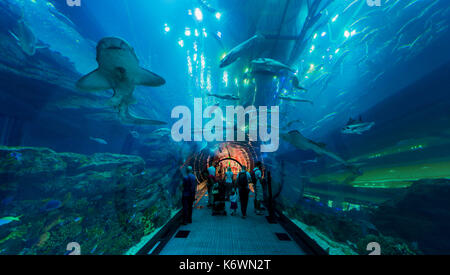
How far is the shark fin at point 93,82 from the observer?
134 inches

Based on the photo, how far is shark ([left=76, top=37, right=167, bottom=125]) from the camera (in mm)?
2738

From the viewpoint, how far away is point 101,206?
6.93m

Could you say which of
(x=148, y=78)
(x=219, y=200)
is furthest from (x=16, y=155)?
(x=219, y=200)

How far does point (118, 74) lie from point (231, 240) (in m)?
5.18

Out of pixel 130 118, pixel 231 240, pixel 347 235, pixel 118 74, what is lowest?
pixel 347 235

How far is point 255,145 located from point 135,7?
13.6 m

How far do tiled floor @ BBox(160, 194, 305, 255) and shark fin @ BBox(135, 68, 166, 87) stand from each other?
4.08m

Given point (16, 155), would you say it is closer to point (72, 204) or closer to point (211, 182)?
point (72, 204)

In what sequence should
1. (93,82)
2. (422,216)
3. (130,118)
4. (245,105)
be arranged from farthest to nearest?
(245,105) < (130,118) < (422,216) < (93,82)

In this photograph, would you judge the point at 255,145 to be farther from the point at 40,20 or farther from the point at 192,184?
the point at 40,20

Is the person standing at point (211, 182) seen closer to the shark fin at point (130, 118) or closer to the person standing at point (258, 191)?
the person standing at point (258, 191)

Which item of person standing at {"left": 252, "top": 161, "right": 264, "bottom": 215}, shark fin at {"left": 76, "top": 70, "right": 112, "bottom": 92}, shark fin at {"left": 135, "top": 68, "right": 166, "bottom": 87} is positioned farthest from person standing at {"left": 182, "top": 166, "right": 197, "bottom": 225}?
shark fin at {"left": 76, "top": 70, "right": 112, "bottom": 92}

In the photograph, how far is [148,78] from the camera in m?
3.65

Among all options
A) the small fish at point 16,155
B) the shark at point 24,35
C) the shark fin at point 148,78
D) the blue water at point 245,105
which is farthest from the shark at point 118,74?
the shark at point 24,35
